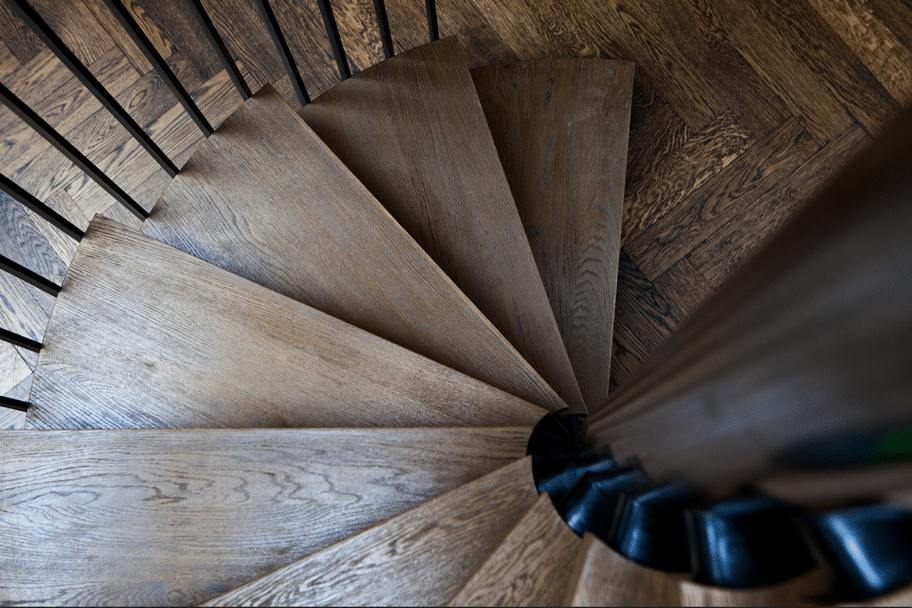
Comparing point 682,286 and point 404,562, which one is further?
point 682,286

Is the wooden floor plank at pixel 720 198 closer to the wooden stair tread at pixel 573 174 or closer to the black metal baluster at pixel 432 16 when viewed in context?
the wooden stair tread at pixel 573 174

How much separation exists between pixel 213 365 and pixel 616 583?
0.87 metres

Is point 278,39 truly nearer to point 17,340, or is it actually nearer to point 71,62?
point 71,62

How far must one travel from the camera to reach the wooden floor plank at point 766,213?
1840 mm

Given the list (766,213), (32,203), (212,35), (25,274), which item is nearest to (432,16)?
(212,35)

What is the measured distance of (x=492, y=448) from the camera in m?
1.06

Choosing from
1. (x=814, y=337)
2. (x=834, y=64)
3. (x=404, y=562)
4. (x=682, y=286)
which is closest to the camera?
(x=814, y=337)

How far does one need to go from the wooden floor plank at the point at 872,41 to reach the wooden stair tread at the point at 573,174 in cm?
81

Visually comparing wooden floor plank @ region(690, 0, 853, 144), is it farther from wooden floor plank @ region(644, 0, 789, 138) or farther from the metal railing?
the metal railing

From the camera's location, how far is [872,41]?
1969mm

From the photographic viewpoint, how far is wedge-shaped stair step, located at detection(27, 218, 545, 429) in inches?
46.0

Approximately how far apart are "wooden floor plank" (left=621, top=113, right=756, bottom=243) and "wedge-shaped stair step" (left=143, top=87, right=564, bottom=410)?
0.83 m

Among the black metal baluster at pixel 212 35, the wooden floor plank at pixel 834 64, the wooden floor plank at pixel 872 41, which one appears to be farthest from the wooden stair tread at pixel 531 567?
the wooden floor plank at pixel 872 41

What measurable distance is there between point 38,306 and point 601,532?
202cm
